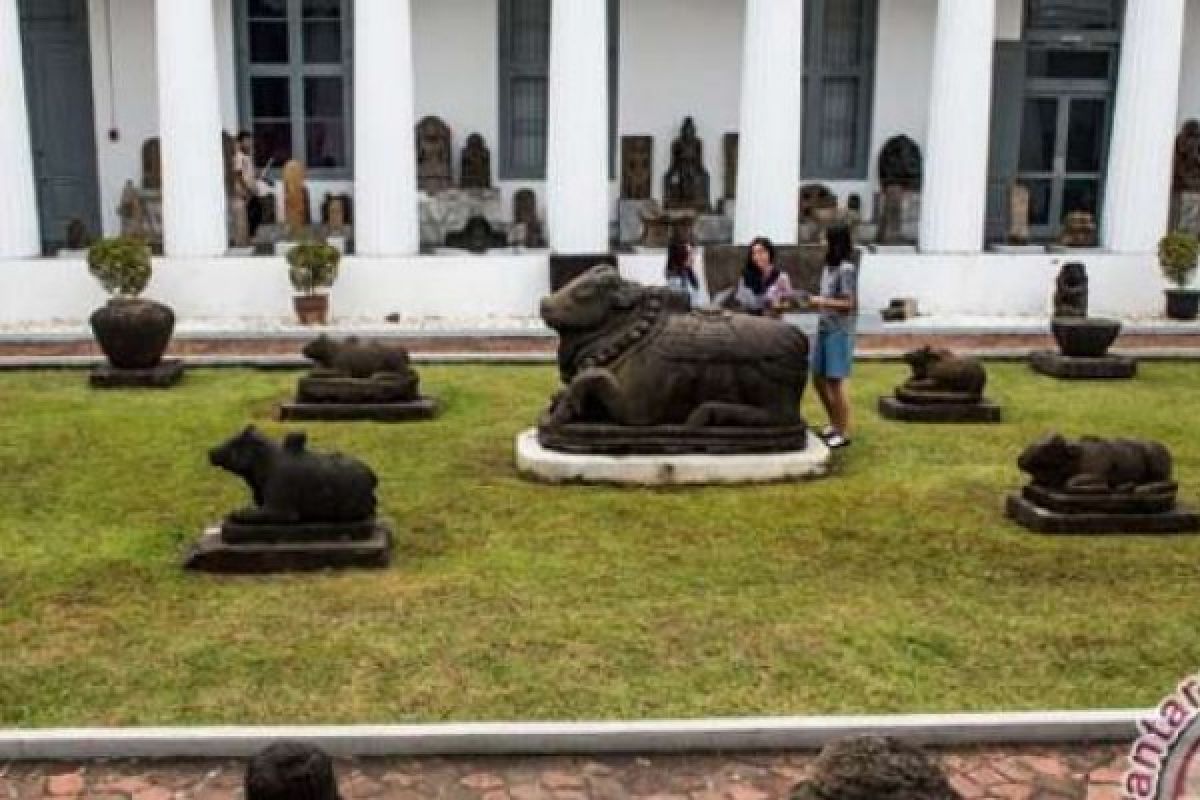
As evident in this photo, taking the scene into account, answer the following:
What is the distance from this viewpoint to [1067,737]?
578 centimetres

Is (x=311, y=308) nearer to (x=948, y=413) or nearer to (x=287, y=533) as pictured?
A: (x=948, y=413)

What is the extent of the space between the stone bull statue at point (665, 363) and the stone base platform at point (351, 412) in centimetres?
214

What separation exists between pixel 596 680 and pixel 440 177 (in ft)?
53.0

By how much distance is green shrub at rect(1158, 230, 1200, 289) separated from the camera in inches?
726

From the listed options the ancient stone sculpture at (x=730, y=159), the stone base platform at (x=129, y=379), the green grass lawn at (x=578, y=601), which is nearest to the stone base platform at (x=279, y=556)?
the green grass lawn at (x=578, y=601)

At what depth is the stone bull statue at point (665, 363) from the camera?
10.0 metres

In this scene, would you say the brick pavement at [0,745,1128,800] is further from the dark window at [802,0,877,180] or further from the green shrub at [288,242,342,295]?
the dark window at [802,0,877,180]

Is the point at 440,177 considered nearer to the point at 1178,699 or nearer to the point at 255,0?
the point at 255,0

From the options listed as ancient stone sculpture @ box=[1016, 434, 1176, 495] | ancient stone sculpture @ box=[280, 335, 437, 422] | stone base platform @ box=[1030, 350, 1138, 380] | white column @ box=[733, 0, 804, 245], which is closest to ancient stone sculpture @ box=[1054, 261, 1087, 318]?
stone base platform @ box=[1030, 350, 1138, 380]

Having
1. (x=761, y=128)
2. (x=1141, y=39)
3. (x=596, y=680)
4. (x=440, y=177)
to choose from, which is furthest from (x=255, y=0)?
(x=596, y=680)

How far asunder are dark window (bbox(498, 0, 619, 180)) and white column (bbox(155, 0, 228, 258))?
5.30 metres

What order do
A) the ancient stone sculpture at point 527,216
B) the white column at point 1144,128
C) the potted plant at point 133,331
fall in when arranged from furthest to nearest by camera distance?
the ancient stone sculpture at point 527,216
the white column at point 1144,128
the potted plant at point 133,331

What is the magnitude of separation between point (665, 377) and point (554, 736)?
476 cm

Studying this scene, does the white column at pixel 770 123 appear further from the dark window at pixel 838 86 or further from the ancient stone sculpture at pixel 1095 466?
the ancient stone sculpture at pixel 1095 466
